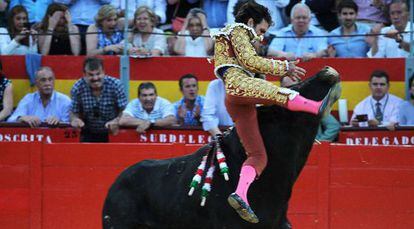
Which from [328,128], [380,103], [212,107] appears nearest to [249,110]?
[212,107]

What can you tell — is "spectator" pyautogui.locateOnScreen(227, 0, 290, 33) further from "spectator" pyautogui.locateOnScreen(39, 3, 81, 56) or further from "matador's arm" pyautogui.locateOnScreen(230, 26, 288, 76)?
"matador's arm" pyautogui.locateOnScreen(230, 26, 288, 76)

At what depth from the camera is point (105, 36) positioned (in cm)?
978

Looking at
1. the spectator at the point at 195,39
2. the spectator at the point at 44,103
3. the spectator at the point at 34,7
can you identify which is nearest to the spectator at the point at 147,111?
the spectator at the point at 44,103

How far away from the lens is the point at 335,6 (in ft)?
32.5

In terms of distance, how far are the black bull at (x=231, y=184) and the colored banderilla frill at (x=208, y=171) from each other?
0.04 meters

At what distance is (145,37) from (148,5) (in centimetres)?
39

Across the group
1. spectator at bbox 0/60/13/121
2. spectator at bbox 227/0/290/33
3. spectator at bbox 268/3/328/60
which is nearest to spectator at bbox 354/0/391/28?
spectator at bbox 268/3/328/60

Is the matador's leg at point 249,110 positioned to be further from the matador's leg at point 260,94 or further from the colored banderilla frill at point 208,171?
the colored banderilla frill at point 208,171

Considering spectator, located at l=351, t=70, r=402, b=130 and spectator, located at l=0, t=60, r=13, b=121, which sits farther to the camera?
spectator, located at l=0, t=60, r=13, b=121

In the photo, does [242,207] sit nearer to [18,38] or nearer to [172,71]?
[172,71]

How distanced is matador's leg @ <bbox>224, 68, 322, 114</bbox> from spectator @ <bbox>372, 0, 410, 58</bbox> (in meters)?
3.85

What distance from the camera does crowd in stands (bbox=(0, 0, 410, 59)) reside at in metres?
9.59

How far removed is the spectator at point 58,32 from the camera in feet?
32.0

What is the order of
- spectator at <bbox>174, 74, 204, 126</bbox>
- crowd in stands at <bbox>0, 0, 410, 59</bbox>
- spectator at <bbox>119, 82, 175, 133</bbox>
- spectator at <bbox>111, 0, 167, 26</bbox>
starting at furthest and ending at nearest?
spectator at <bbox>111, 0, 167, 26</bbox>, crowd in stands at <bbox>0, 0, 410, 59</bbox>, spectator at <bbox>174, 74, 204, 126</bbox>, spectator at <bbox>119, 82, 175, 133</bbox>
